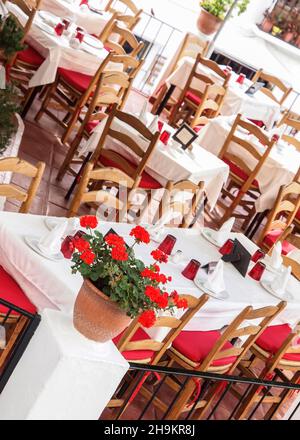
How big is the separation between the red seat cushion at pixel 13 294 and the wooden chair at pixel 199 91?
12.6 feet

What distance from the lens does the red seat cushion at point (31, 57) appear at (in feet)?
20.2

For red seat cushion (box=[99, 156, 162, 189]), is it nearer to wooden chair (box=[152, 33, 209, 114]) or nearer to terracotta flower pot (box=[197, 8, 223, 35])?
wooden chair (box=[152, 33, 209, 114])

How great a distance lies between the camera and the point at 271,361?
14.6 feet

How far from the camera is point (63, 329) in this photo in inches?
98.1

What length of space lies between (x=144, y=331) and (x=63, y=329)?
1458 mm

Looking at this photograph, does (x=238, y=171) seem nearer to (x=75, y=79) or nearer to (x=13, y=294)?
(x=75, y=79)

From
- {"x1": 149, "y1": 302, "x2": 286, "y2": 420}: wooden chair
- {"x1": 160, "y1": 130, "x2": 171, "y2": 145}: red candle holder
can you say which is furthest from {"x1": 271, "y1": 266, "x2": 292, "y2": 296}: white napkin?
{"x1": 160, "y1": 130, "x2": 171, "y2": 145}: red candle holder

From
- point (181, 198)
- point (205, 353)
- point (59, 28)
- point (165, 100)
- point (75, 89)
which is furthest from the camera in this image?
point (165, 100)

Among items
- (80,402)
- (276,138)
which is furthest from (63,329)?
(276,138)

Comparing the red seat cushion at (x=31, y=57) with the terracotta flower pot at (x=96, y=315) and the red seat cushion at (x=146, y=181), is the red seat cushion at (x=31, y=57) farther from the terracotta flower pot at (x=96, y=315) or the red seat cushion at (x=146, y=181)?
the terracotta flower pot at (x=96, y=315)

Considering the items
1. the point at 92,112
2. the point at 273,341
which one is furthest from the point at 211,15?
the point at 273,341

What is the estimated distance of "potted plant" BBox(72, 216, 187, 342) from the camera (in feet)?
7.91

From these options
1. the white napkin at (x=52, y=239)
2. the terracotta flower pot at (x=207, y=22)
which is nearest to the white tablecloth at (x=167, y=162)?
the white napkin at (x=52, y=239)

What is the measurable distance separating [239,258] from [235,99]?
3559mm
